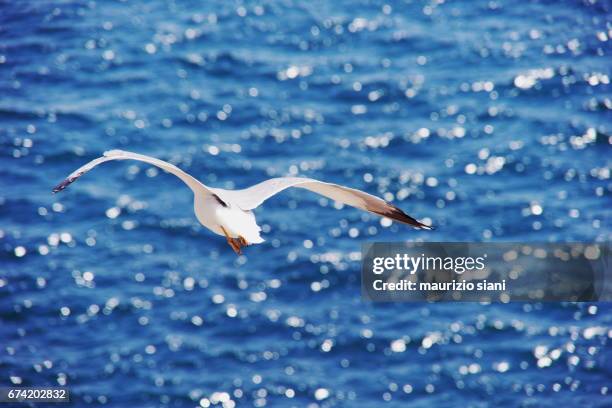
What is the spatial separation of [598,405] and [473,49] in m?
9.56

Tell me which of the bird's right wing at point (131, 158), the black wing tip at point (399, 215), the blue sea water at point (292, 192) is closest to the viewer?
the bird's right wing at point (131, 158)

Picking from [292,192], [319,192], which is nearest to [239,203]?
[319,192]

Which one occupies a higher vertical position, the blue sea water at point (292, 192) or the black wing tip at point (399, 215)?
the black wing tip at point (399, 215)

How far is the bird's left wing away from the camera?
653 centimetres

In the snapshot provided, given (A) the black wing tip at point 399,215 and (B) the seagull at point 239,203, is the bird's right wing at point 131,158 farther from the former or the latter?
(A) the black wing tip at point 399,215

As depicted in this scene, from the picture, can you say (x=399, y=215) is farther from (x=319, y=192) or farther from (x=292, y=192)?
(x=292, y=192)

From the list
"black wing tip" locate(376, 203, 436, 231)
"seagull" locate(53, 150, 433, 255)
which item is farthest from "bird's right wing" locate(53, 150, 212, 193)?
"black wing tip" locate(376, 203, 436, 231)

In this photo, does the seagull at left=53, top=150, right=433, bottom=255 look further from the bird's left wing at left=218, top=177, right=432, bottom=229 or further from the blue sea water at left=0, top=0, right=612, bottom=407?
the blue sea water at left=0, top=0, right=612, bottom=407

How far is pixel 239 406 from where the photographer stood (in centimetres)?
1680

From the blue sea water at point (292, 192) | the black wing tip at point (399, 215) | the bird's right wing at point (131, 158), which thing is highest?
the bird's right wing at point (131, 158)

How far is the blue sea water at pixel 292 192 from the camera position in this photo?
56.4ft

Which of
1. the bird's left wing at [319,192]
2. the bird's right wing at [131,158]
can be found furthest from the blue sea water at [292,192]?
the bird's right wing at [131,158]

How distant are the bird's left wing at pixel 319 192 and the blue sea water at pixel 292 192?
10114 millimetres

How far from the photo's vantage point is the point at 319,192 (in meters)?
6.73
